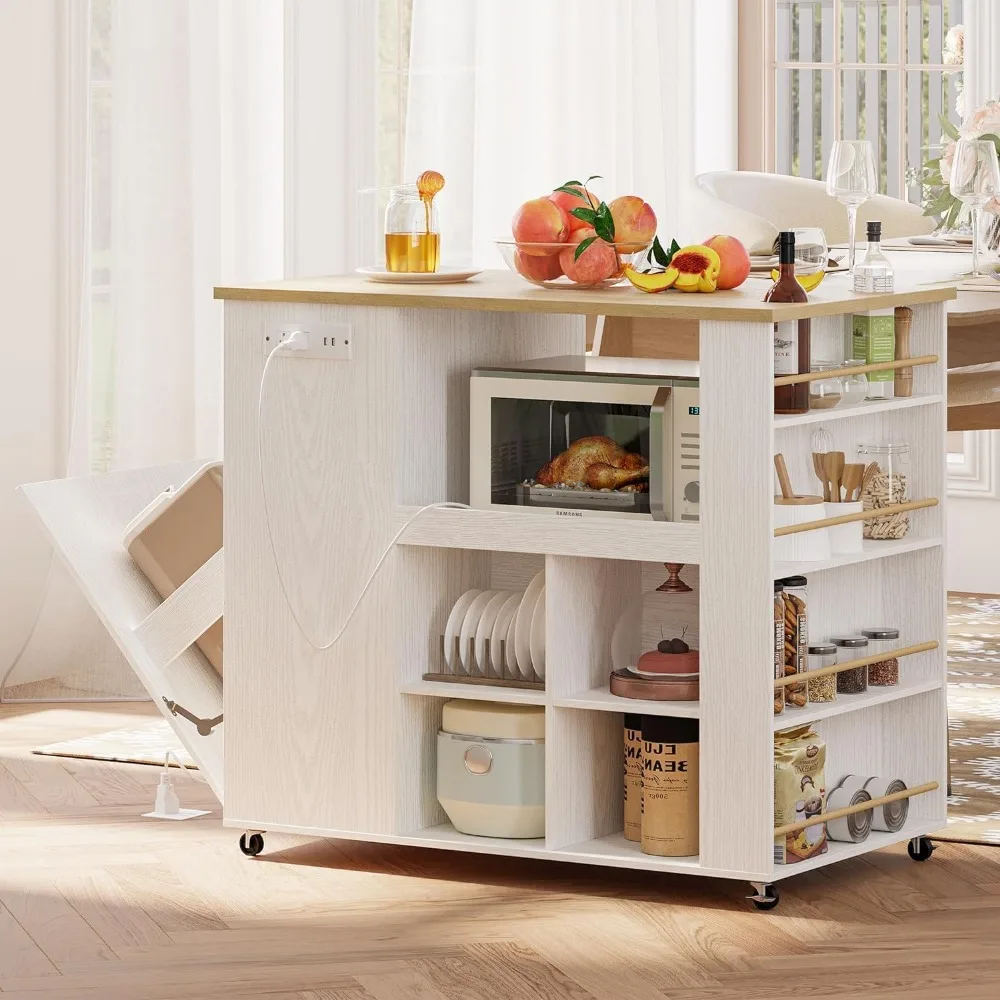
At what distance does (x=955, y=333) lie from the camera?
4.00 m

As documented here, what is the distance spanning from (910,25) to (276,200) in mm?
2135

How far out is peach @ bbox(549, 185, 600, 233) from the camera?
3431 millimetres

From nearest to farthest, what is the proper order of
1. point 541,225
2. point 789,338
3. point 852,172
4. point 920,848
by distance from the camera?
point 789,338, point 541,225, point 920,848, point 852,172

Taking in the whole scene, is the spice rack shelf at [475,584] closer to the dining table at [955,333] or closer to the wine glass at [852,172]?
the wine glass at [852,172]

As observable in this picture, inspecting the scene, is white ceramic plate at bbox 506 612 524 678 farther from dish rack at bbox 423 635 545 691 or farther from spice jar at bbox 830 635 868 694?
spice jar at bbox 830 635 868 694

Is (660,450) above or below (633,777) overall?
above

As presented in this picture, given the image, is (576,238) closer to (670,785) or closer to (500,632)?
(500,632)

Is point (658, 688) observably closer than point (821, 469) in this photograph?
Yes

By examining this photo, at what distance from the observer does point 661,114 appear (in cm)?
600

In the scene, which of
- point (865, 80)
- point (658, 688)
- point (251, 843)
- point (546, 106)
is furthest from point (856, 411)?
point (865, 80)

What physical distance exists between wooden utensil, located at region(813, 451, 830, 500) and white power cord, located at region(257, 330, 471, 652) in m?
0.55

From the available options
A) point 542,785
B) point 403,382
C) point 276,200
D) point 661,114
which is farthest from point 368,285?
point 661,114

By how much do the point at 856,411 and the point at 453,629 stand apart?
2.34 feet

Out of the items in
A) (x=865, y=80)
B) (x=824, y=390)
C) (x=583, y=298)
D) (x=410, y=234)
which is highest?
(x=865, y=80)
